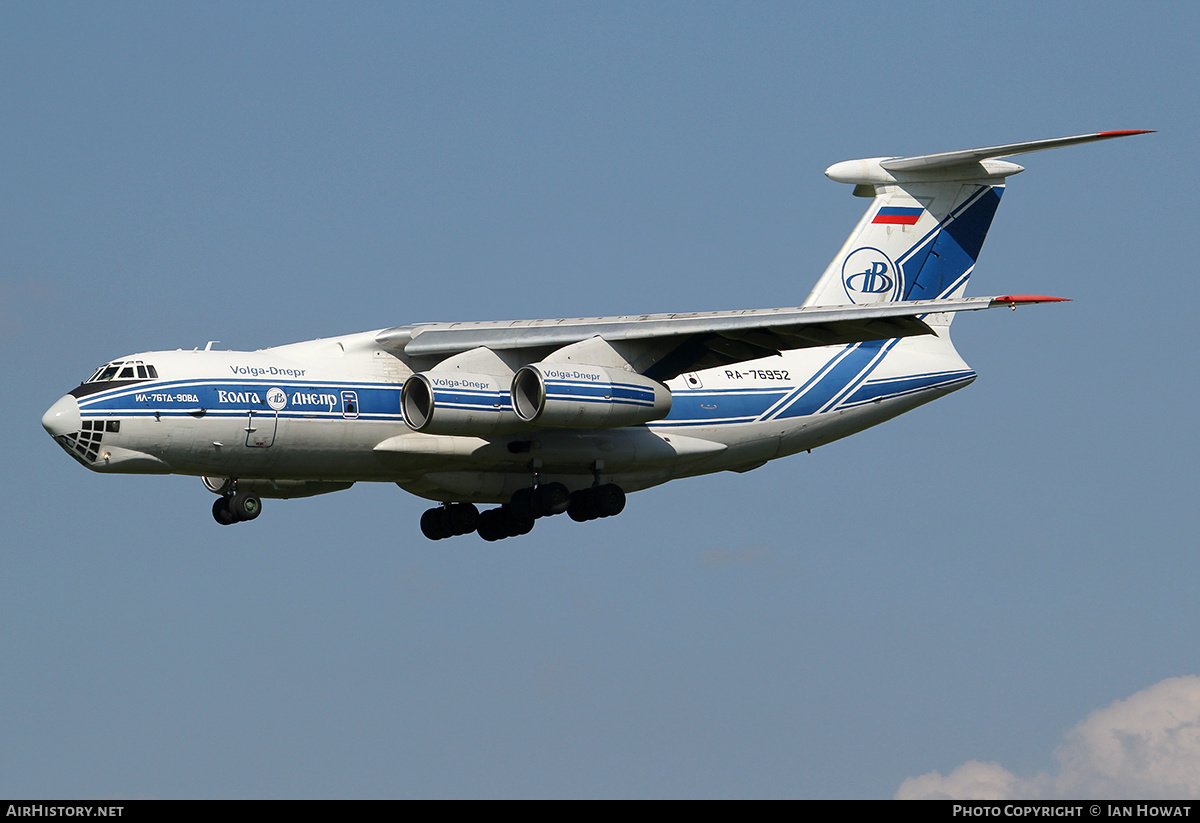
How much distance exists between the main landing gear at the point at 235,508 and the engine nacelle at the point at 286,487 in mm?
891

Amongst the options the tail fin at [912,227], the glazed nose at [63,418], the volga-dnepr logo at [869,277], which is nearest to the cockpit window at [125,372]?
the glazed nose at [63,418]

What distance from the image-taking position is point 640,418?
16188 mm

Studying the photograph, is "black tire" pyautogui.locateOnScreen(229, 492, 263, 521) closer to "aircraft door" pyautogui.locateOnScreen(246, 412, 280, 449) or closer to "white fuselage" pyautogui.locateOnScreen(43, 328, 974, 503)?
"white fuselage" pyautogui.locateOnScreen(43, 328, 974, 503)

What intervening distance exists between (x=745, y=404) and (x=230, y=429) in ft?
17.0

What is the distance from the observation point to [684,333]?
53.2 ft

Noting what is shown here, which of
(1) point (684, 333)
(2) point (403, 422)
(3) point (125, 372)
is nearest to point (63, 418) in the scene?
(3) point (125, 372)

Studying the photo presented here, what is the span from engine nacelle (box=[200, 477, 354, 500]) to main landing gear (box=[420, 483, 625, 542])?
45.6 inches

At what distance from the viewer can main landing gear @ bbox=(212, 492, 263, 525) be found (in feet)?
52.5

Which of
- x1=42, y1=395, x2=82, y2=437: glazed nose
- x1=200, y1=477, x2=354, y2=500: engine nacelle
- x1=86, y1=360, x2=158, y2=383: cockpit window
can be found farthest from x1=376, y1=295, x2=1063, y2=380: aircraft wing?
x1=42, y1=395, x2=82, y2=437: glazed nose

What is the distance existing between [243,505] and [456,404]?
2131mm

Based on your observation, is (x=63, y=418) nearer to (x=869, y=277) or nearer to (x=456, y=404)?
(x=456, y=404)

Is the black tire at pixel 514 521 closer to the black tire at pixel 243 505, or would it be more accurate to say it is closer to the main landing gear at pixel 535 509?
the main landing gear at pixel 535 509

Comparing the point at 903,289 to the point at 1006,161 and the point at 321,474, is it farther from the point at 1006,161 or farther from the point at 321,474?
the point at 321,474
